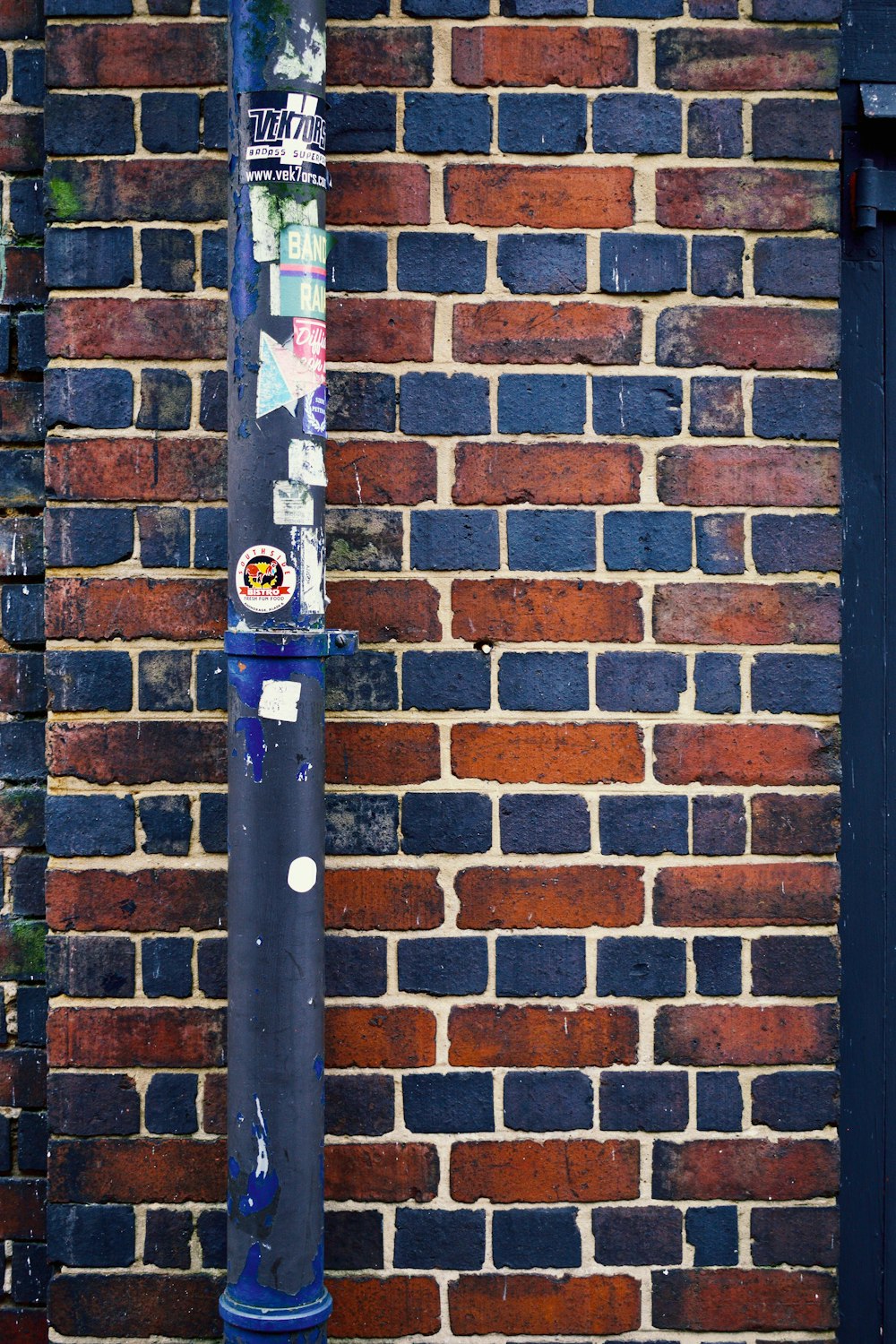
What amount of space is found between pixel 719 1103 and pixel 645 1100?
0.12 meters

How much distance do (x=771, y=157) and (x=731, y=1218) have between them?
169 cm

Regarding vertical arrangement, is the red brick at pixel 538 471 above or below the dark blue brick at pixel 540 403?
below

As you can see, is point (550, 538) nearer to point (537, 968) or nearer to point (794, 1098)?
point (537, 968)

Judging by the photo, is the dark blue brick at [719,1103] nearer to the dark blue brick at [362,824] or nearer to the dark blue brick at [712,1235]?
the dark blue brick at [712,1235]

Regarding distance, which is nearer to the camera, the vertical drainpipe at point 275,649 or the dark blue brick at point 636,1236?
the vertical drainpipe at point 275,649

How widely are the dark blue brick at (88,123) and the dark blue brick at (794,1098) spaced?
1.80 m

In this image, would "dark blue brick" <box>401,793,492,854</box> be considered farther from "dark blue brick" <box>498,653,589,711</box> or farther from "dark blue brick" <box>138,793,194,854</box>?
"dark blue brick" <box>138,793,194,854</box>

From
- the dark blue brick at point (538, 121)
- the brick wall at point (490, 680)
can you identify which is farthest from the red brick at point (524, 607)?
the dark blue brick at point (538, 121)

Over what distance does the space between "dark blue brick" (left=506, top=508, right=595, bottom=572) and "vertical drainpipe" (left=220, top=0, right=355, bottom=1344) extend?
1.42ft

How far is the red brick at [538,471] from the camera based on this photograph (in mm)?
1740

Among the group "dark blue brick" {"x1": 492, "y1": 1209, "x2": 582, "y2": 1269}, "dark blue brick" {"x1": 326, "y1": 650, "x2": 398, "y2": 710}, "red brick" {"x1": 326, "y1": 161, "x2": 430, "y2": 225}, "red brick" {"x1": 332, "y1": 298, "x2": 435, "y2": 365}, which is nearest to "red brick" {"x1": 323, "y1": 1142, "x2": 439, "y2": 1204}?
"dark blue brick" {"x1": 492, "y1": 1209, "x2": 582, "y2": 1269}

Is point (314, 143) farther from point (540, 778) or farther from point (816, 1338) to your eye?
point (816, 1338)

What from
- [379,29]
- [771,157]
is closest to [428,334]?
[379,29]

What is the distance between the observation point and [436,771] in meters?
1.74
